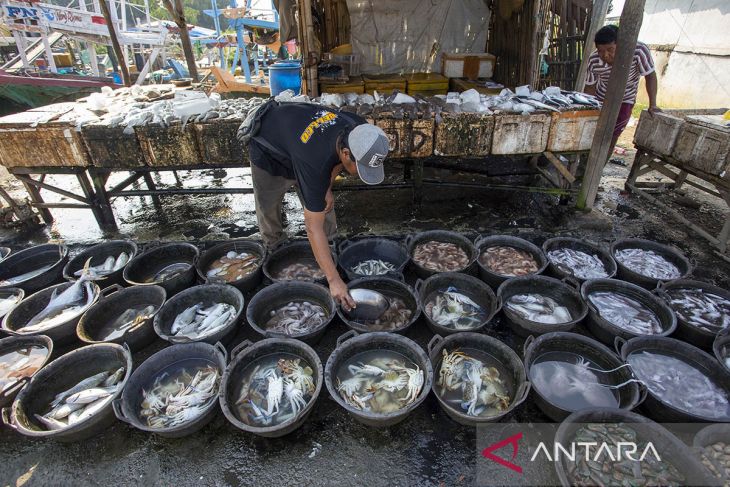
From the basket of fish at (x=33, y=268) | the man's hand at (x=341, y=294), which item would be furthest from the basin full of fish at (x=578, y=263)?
the basket of fish at (x=33, y=268)

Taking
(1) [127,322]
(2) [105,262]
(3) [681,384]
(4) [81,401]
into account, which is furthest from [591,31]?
(4) [81,401]

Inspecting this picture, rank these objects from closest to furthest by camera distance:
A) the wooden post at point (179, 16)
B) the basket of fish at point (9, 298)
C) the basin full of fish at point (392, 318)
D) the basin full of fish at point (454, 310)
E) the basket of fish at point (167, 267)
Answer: the basin full of fish at point (392, 318) → the basin full of fish at point (454, 310) → the basket of fish at point (9, 298) → the basket of fish at point (167, 267) → the wooden post at point (179, 16)

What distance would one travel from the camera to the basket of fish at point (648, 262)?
12.1 feet

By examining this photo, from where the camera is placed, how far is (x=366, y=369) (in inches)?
117

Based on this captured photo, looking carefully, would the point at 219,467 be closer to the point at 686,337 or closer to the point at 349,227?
the point at 349,227

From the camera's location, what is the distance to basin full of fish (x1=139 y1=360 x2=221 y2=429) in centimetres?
265

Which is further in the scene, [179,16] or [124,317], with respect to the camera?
[179,16]

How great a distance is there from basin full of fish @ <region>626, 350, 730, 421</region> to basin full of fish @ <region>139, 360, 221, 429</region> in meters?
3.34

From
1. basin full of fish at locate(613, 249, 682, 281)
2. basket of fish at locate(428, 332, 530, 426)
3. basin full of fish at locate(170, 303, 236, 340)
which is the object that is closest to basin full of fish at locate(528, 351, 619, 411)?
basket of fish at locate(428, 332, 530, 426)

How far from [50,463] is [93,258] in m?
2.46

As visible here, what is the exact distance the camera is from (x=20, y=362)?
10.1ft

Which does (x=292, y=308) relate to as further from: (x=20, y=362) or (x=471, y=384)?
(x=20, y=362)

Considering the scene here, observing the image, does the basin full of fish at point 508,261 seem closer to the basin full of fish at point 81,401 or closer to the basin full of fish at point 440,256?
the basin full of fish at point 440,256

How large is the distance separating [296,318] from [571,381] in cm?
249
